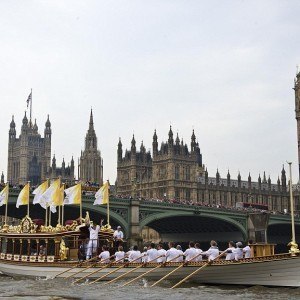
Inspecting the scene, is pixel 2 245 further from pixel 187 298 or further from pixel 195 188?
pixel 195 188

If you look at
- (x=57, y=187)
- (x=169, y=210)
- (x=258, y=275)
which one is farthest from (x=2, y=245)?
(x=169, y=210)

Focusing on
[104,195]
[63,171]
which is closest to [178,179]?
[63,171]

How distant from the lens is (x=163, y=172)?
405 ft

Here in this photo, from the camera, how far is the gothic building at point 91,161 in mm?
162500

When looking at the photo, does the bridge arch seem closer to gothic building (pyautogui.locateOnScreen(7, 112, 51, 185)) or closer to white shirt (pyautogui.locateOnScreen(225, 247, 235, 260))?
white shirt (pyautogui.locateOnScreen(225, 247, 235, 260))

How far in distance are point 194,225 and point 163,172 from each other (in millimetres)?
37203

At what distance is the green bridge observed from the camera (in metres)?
63.0

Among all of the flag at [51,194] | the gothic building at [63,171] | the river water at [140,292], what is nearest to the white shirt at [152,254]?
the river water at [140,292]

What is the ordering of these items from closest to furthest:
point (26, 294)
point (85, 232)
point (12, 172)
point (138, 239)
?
point (26, 294)
point (85, 232)
point (138, 239)
point (12, 172)

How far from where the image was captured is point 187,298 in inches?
914

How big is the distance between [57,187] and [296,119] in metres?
95.2

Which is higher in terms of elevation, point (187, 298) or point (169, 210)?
point (169, 210)

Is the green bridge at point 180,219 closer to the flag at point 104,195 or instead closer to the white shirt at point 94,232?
the flag at point 104,195

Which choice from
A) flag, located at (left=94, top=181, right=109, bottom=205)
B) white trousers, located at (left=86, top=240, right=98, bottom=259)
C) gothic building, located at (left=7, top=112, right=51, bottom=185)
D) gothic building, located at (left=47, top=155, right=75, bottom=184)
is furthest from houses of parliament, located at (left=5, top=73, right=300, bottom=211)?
white trousers, located at (left=86, top=240, right=98, bottom=259)
